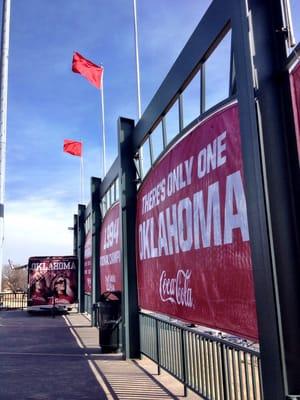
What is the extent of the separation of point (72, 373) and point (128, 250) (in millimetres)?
3152

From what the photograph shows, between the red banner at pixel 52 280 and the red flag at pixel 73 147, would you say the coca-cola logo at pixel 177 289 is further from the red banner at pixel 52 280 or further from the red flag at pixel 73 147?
the red flag at pixel 73 147

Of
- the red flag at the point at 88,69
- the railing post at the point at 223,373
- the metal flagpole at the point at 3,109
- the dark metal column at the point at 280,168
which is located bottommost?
the railing post at the point at 223,373

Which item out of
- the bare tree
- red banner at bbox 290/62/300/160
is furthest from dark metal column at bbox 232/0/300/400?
the bare tree

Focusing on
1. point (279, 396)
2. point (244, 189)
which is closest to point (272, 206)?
point (244, 189)

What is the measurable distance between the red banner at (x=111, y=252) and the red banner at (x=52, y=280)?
8819 mm

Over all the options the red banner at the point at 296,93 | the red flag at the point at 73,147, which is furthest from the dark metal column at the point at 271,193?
the red flag at the point at 73,147

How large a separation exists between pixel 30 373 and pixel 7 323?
10.7 m

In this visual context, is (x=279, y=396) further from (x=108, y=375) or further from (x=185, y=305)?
(x=108, y=375)

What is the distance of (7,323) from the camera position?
1839cm

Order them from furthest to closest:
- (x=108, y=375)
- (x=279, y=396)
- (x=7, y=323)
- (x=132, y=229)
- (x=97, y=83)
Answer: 1. (x=7, y=323)
2. (x=97, y=83)
3. (x=132, y=229)
4. (x=108, y=375)
5. (x=279, y=396)

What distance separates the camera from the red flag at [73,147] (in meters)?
25.5

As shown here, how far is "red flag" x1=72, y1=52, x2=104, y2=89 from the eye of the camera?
16.7 metres

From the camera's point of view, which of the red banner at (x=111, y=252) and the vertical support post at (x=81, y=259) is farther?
the vertical support post at (x=81, y=259)

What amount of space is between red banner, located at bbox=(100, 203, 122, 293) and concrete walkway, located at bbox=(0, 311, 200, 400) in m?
1.87
